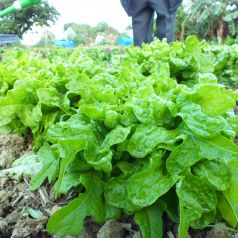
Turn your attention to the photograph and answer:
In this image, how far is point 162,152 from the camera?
3.87ft

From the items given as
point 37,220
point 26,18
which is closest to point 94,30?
point 26,18

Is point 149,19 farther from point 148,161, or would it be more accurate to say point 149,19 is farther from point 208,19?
point 208,19

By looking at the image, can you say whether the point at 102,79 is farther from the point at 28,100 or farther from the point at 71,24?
the point at 71,24

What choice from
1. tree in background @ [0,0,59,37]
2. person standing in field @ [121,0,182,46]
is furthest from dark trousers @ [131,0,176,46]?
tree in background @ [0,0,59,37]

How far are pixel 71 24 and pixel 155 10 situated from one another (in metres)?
23.7

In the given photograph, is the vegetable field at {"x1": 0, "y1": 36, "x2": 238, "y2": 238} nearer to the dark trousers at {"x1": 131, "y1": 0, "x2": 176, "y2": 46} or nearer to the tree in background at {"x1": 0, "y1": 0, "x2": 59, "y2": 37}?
the dark trousers at {"x1": 131, "y1": 0, "x2": 176, "y2": 46}

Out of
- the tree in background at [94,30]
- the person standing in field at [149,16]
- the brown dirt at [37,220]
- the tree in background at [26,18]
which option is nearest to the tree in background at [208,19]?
the tree in background at [94,30]

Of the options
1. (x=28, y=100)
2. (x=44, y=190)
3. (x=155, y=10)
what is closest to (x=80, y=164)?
(x=44, y=190)

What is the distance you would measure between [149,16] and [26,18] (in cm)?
A: 2178

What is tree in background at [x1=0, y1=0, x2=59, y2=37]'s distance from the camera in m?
24.1

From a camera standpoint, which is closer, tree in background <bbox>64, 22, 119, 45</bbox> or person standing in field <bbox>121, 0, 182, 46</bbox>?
person standing in field <bbox>121, 0, 182, 46</bbox>

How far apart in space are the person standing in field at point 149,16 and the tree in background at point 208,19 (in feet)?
57.3

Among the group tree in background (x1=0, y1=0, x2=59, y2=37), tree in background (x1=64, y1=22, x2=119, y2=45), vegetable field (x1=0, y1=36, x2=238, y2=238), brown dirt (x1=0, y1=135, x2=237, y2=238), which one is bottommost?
tree in background (x1=64, y1=22, x2=119, y2=45)

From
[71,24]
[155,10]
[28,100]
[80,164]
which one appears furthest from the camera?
[71,24]
